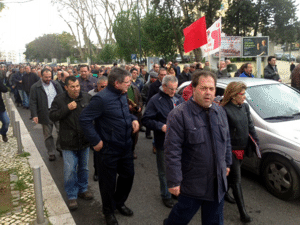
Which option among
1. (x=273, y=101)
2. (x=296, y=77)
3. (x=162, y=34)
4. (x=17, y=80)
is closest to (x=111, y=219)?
(x=273, y=101)

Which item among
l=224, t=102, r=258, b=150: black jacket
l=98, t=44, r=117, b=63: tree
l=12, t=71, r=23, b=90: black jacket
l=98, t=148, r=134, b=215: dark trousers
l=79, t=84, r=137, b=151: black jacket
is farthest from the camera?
l=98, t=44, r=117, b=63: tree

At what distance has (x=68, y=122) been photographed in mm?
4133

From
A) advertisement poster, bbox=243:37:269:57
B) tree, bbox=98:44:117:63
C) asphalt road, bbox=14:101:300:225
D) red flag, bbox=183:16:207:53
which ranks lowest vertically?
asphalt road, bbox=14:101:300:225

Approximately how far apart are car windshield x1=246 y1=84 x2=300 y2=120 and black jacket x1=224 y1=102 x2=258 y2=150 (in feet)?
2.94

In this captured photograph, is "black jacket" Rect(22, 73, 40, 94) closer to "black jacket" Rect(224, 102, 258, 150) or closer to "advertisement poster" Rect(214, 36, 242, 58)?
"black jacket" Rect(224, 102, 258, 150)

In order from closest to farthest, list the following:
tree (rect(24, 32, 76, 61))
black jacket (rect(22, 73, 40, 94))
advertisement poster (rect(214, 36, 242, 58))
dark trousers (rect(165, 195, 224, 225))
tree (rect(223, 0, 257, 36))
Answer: dark trousers (rect(165, 195, 224, 225))
black jacket (rect(22, 73, 40, 94))
advertisement poster (rect(214, 36, 242, 58))
tree (rect(223, 0, 257, 36))
tree (rect(24, 32, 76, 61))

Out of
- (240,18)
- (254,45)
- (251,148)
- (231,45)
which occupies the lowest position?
(251,148)

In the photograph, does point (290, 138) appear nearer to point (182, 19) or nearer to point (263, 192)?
point (263, 192)

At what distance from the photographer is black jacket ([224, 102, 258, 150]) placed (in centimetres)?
365

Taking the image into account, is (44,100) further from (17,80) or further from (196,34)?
(17,80)

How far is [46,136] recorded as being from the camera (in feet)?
21.3

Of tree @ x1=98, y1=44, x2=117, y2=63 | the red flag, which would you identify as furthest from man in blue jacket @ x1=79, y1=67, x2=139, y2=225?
tree @ x1=98, y1=44, x2=117, y2=63

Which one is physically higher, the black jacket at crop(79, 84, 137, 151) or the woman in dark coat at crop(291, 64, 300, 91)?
the woman in dark coat at crop(291, 64, 300, 91)

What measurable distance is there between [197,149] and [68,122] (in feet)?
7.46
